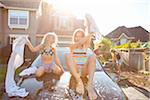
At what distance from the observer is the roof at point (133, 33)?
128 centimetres

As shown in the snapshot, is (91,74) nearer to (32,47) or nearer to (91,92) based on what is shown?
(91,92)

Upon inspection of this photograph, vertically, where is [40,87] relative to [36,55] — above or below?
below

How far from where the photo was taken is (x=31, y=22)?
1217mm

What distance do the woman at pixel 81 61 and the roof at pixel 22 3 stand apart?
9.9 inches

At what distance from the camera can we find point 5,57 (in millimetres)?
1194

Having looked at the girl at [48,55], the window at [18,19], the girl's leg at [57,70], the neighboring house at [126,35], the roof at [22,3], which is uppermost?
the roof at [22,3]

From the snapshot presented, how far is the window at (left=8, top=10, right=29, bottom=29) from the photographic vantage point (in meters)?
1.20

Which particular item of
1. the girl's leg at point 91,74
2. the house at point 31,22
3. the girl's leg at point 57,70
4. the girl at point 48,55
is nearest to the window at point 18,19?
the house at point 31,22

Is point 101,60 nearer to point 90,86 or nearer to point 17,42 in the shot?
point 90,86

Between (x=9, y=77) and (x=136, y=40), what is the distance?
0.69 m

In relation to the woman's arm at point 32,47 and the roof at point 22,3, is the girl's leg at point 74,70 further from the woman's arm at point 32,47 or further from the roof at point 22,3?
the roof at point 22,3

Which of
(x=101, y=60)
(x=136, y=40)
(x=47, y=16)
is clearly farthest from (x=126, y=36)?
(x=47, y=16)

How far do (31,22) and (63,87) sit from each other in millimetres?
368

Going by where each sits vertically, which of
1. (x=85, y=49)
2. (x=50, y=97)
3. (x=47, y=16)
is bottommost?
(x=50, y=97)
